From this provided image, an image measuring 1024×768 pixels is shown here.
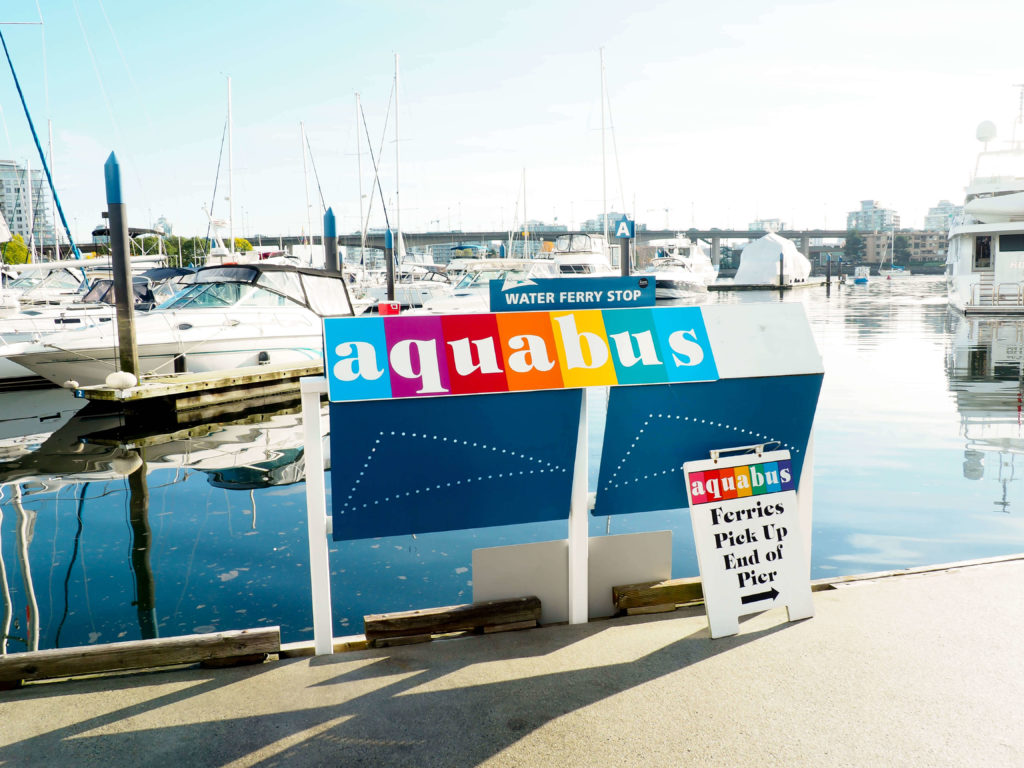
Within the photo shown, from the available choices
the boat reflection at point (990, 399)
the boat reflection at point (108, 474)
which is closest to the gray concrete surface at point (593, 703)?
the boat reflection at point (108, 474)

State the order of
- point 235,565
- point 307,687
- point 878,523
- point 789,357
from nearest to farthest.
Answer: point 307,687 → point 789,357 → point 235,565 → point 878,523

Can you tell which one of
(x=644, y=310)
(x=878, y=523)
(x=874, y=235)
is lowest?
(x=878, y=523)

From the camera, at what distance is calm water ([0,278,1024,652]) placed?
5691 millimetres

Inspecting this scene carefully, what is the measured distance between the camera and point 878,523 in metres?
7.34

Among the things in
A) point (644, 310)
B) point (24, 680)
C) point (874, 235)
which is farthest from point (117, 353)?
point (874, 235)

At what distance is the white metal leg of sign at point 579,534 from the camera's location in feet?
13.4

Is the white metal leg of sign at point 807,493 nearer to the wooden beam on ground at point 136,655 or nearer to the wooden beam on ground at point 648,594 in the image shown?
the wooden beam on ground at point 648,594

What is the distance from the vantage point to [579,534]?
4.14 meters

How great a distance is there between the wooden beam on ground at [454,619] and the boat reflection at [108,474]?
2.19 m

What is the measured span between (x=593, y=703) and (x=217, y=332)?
14655mm

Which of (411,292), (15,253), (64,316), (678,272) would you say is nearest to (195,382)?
(64,316)

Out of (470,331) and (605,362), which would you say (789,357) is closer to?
(605,362)

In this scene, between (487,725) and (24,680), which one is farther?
(24,680)

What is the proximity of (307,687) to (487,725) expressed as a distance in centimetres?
88
